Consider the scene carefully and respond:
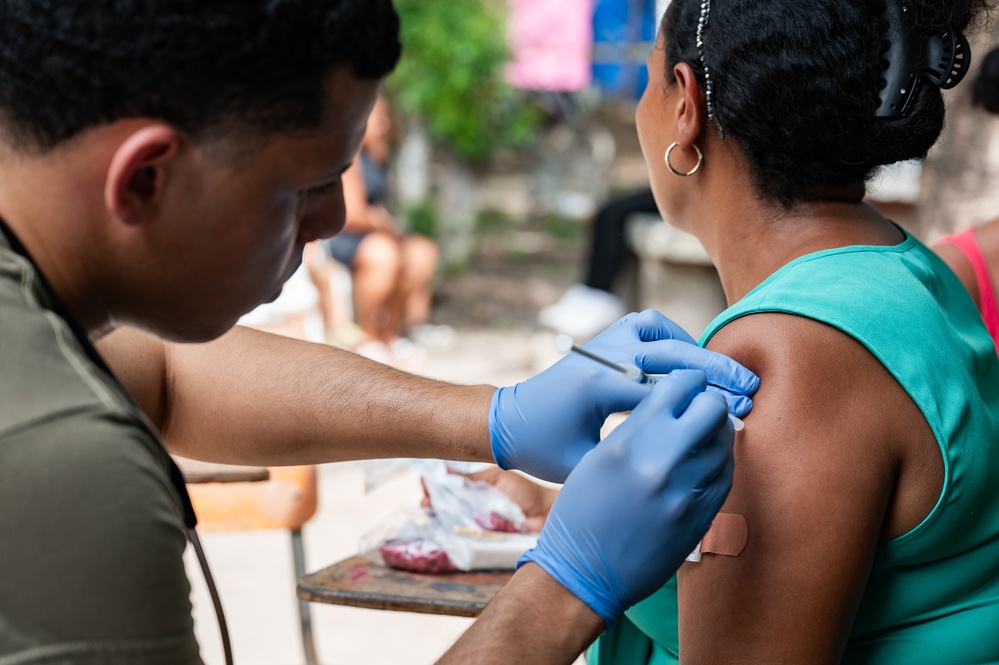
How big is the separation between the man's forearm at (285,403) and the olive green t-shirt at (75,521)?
2.83ft

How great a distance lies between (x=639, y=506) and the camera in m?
1.22

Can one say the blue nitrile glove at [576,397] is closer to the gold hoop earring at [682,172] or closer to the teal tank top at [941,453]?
the teal tank top at [941,453]

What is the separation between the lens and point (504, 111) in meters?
9.55

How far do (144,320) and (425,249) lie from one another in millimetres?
6502

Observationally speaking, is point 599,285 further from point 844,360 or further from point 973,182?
point 844,360

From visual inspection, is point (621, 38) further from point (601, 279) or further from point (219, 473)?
point (219, 473)

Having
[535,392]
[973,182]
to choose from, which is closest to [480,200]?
[973,182]

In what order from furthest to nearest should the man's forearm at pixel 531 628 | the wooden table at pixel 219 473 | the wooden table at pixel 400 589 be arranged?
the wooden table at pixel 219 473 < the wooden table at pixel 400 589 < the man's forearm at pixel 531 628

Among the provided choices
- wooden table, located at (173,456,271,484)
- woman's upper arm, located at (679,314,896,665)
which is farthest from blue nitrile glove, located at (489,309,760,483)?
wooden table, located at (173,456,271,484)

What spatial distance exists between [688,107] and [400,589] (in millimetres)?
965

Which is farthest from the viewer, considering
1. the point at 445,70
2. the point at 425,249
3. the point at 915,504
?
the point at 445,70

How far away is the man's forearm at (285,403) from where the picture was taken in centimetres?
180

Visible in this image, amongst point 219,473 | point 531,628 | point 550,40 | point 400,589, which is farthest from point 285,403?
point 550,40

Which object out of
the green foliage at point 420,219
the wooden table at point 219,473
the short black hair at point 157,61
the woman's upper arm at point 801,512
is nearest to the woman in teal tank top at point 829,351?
the woman's upper arm at point 801,512
